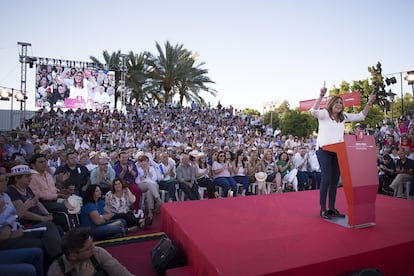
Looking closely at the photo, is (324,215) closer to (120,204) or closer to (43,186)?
(120,204)

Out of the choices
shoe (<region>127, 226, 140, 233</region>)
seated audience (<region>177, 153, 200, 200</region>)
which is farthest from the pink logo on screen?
shoe (<region>127, 226, 140, 233</region>)

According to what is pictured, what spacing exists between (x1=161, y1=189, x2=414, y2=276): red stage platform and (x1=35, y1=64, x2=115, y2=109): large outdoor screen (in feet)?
65.2

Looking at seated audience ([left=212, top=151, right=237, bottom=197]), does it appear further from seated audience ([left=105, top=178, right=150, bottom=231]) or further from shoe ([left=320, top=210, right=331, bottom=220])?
shoe ([left=320, top=210, right=331, bottom=220])

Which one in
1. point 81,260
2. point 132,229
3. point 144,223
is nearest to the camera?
point 81,260

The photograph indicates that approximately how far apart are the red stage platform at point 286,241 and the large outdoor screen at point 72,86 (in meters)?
19.9

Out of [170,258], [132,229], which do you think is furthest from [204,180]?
[170,258]

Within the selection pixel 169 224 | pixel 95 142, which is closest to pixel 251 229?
pixel 169 224

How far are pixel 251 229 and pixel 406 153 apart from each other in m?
5.87

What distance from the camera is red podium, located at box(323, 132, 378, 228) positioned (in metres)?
2.65

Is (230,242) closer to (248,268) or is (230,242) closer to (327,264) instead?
(248,268)

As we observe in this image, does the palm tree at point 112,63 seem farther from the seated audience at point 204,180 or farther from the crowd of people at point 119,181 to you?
the seated audience at point 204,180

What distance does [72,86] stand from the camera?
20.5 m

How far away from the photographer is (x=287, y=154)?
22.7 ft

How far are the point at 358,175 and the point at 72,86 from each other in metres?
21.5
